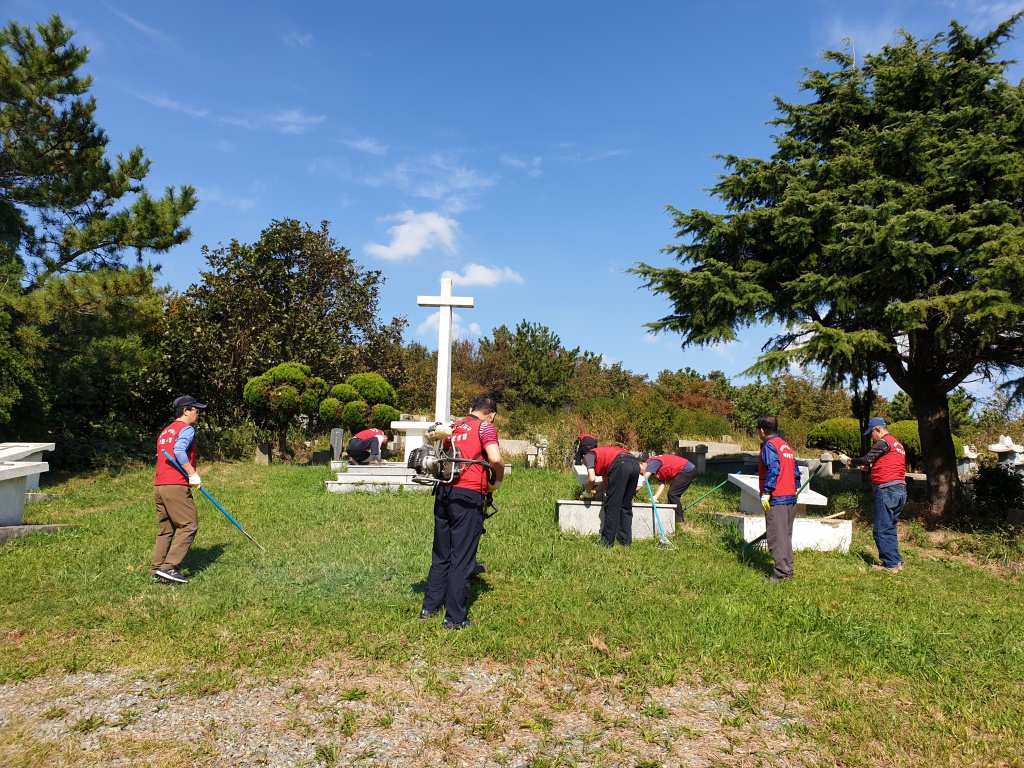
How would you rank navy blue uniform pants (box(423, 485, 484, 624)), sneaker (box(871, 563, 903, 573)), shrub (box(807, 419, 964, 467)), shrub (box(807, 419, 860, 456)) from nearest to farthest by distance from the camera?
navy blue uniform pants (box(423, 485, 484, 624)), sneaker (box(871, 563, 903, 573)), shrub (box(807, 419, 964, 467)), shrub (box(807, 419, 860, 456))

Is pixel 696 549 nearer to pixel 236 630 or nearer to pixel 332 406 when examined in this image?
pixel 236 630

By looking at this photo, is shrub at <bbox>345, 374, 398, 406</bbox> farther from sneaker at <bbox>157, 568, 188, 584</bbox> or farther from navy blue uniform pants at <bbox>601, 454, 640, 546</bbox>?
sneaker at <bbox>157, 568, 188, 584</bbox>

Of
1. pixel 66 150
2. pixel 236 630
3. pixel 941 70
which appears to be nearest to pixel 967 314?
pixel 941 70

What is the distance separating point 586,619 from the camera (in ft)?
17.0

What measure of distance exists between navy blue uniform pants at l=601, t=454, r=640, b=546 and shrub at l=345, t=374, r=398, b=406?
8935 millimetres

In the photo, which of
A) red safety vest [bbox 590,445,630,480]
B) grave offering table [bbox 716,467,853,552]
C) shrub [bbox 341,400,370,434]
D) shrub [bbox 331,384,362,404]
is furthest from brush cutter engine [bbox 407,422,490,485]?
shrub [bbox 331,384,362,404]

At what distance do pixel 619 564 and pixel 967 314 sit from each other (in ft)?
17.7

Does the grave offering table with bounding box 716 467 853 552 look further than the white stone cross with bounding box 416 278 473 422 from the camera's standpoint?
No

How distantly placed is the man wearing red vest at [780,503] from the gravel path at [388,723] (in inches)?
111

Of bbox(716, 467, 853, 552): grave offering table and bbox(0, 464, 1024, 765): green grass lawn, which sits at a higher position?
bbox(716, 467, 853, 552): grave offering table

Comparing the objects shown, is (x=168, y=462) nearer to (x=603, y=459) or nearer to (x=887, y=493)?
(x=603, y=459)

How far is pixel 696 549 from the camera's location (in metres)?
7.79

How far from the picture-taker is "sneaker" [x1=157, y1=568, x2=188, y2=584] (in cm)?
605

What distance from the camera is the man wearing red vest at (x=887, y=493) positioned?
7.45 meters
